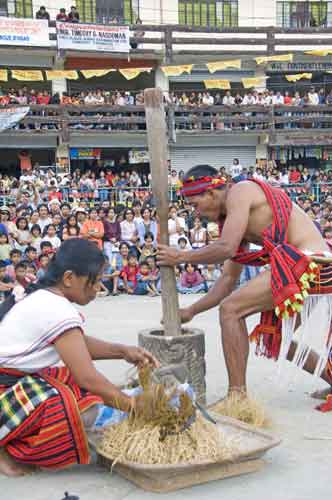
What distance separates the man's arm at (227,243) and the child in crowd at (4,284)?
18.2 ft

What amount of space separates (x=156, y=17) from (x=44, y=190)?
1047cm

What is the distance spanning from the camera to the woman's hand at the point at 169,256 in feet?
12.8

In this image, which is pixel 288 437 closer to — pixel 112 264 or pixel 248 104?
pixel 112 264

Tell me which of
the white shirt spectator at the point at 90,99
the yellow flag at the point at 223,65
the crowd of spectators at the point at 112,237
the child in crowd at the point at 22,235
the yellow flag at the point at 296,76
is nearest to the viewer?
the crowd of spectators at the point at 112,237

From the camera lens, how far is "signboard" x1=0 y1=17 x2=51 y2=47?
65.8 ft

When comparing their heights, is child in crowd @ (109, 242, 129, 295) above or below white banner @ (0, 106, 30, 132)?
below

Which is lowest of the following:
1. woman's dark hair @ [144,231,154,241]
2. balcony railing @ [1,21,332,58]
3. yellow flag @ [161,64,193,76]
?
woman's dark hair @ [144,231,154,241]

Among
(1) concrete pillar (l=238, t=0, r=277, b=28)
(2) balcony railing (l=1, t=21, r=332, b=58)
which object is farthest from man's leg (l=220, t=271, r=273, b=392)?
(1) concrete pillar (l=238, t=0, r=277, b=28)

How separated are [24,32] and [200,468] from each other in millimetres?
19231

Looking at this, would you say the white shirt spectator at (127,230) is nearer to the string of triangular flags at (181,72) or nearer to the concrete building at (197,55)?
the string of triangular flags at (181,72)

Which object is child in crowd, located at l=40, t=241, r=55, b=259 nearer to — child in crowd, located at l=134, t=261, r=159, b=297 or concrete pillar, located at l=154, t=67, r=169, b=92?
child in crowd, located at l=134, t=261, r=159, b=297

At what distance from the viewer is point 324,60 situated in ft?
78.8

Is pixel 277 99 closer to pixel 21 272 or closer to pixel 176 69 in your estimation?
pixel 176 69

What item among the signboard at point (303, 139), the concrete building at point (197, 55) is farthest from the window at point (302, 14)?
the signboard at point (303, 139)
